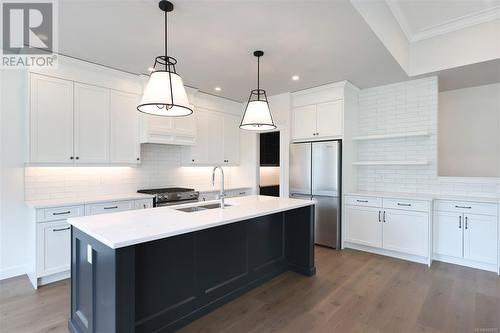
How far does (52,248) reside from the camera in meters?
3.04

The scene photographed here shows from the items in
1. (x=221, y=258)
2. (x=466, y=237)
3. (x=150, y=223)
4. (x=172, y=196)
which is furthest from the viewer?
(x=172, y=196)

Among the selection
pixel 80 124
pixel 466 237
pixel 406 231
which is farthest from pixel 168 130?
pixel 466 237

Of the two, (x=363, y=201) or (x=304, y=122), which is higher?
(x=304, y=122)

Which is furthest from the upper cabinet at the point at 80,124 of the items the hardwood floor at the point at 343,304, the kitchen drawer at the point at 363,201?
the kitchen drawer at the point at 363,201

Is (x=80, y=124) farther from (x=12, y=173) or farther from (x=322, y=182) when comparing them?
(x=322, y=182)

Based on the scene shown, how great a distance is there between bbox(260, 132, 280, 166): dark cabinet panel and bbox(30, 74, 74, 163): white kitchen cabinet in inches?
132

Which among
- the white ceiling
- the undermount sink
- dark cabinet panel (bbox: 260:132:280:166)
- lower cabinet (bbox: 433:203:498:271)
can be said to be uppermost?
the white ceiling

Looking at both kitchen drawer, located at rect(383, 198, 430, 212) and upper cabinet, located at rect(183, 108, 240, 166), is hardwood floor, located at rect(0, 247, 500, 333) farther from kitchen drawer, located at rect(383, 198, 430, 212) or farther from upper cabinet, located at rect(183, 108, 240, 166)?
upper cabinet, located at rect(183, 108, 240, 166)

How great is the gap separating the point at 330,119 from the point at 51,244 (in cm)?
420

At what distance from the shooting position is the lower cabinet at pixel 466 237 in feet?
11.1

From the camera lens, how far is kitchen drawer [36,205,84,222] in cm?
296

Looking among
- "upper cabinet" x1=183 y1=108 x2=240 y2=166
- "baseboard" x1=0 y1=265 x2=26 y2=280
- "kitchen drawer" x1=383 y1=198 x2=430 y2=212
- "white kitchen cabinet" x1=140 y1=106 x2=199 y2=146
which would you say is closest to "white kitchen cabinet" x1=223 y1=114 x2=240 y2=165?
"upper cabinet" x1=183 y1=108 x2=240 y2=166

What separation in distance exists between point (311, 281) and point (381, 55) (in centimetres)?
286

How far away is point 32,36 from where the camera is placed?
2.87 meters
